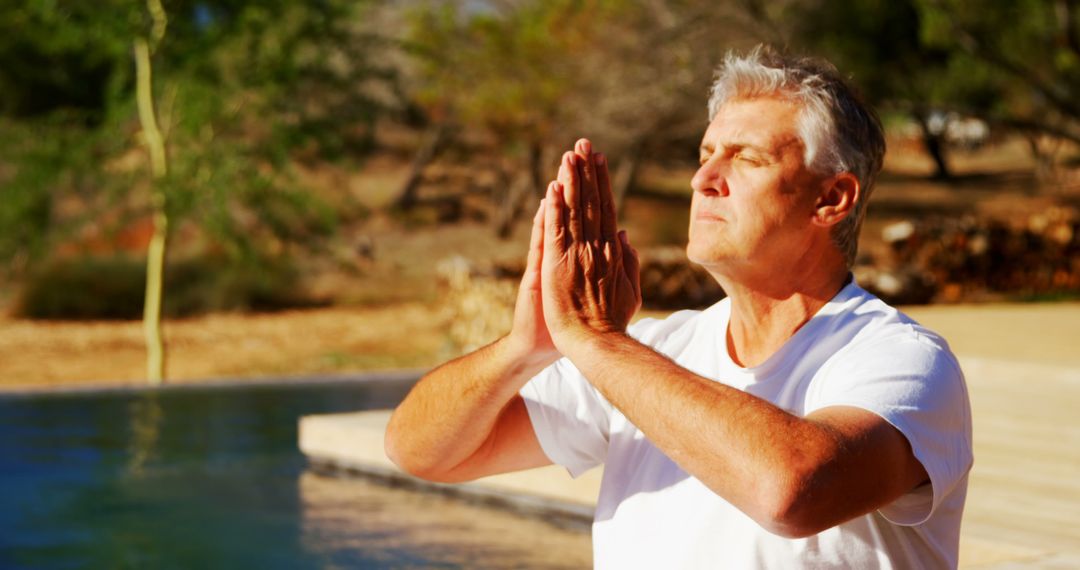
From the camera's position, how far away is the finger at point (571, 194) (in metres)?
1.40

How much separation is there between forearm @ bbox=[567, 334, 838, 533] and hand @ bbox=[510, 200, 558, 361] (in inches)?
7.7

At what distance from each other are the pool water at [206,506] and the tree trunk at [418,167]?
14.1 metres

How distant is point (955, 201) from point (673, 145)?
5.15 m

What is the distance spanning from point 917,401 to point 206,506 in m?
3.18

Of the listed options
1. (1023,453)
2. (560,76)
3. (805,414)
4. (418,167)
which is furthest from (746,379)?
(418,167)

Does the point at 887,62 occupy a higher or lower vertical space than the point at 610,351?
higher

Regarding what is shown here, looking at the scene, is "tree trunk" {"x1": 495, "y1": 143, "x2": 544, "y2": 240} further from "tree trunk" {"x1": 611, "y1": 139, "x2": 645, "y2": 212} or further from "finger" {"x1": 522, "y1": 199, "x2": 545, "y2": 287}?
"finger" {"x1": 522, "y1": 199, "x2": 545, "y2": 287}

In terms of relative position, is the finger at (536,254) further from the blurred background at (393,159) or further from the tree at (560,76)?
the tree at (560,76)

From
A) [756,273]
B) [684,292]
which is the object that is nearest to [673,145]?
[684,292]

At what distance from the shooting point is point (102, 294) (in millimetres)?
13766

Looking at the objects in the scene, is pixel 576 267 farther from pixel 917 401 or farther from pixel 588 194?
pixel 917 401

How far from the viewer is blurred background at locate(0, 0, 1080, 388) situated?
29.7ft

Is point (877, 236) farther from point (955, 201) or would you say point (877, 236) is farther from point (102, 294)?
point (102, 294)

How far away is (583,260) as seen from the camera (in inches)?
54.7
